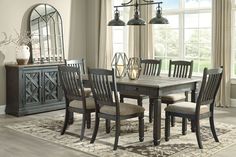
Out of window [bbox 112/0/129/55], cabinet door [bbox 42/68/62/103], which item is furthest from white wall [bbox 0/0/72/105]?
window [bbox 112/0/129/55]

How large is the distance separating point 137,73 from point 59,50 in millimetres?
2948

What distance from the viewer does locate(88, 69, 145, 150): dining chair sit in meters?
4.38

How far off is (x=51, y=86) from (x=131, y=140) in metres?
2.66

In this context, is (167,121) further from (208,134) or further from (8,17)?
(8,17)

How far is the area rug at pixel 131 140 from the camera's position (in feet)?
14.1

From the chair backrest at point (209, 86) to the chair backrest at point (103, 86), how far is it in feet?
3.32

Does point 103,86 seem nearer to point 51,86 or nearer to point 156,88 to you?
point 156,88

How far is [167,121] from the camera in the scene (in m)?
4.74

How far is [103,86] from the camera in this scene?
14.6 feet

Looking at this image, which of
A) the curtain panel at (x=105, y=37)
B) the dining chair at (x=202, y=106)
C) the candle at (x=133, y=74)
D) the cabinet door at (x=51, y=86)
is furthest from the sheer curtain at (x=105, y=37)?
the dining chair at (x=202, y=106)

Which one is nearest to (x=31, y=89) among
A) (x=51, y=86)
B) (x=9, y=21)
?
(x=51, y=86)

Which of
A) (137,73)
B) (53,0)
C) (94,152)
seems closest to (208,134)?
(137,73)

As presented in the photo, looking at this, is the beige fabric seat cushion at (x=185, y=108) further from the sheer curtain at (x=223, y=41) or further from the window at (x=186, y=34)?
the window at (x=186, y=34)

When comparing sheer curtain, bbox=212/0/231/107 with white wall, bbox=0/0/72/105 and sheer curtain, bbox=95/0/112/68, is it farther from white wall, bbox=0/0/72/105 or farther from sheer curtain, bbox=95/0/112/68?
white wall, bbox=0/0/72/105
